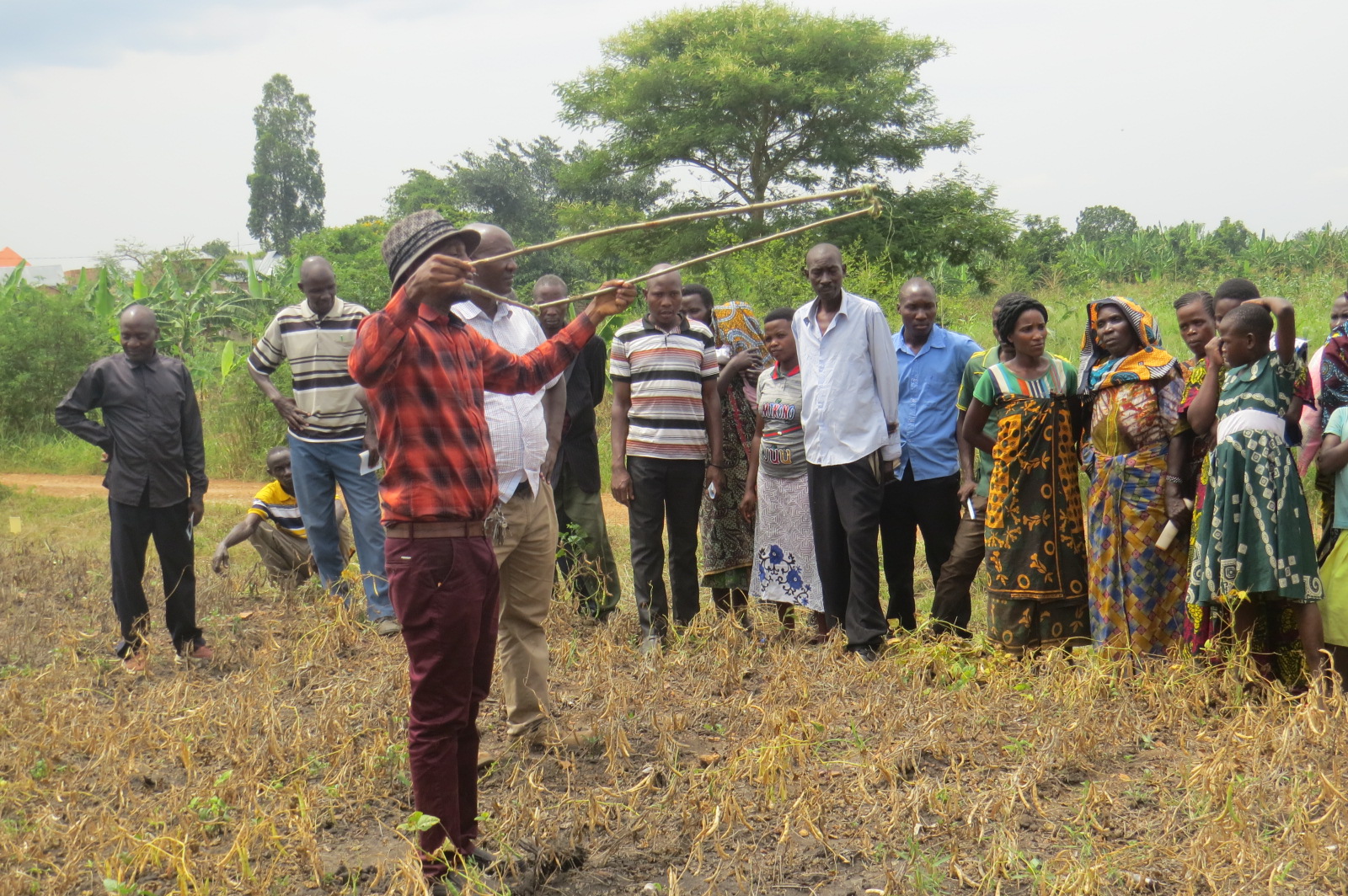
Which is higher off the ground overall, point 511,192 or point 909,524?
point 511,192

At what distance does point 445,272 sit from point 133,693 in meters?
3.41

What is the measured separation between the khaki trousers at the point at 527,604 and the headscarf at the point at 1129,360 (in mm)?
2464

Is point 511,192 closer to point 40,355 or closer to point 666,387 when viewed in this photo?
point 40,355

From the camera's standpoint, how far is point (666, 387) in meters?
5.50

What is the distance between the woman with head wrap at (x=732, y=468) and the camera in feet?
19.7

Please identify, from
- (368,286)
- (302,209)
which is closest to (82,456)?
(368,286)

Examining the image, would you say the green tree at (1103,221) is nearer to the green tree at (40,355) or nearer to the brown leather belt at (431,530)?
the green tree at (40,355)

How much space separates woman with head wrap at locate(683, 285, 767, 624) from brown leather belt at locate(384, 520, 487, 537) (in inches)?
116

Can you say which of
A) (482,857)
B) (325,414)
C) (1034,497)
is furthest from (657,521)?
(482,857)

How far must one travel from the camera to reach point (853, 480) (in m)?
5.07

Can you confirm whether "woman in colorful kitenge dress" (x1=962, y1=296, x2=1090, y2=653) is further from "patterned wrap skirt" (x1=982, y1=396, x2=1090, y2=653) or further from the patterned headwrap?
the patterned headwrap

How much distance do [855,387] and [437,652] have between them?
2.65 metres

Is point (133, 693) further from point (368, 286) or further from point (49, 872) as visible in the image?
point (368, 286)

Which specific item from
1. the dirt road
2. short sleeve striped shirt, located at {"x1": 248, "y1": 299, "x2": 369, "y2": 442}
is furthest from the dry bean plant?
the dirt road
